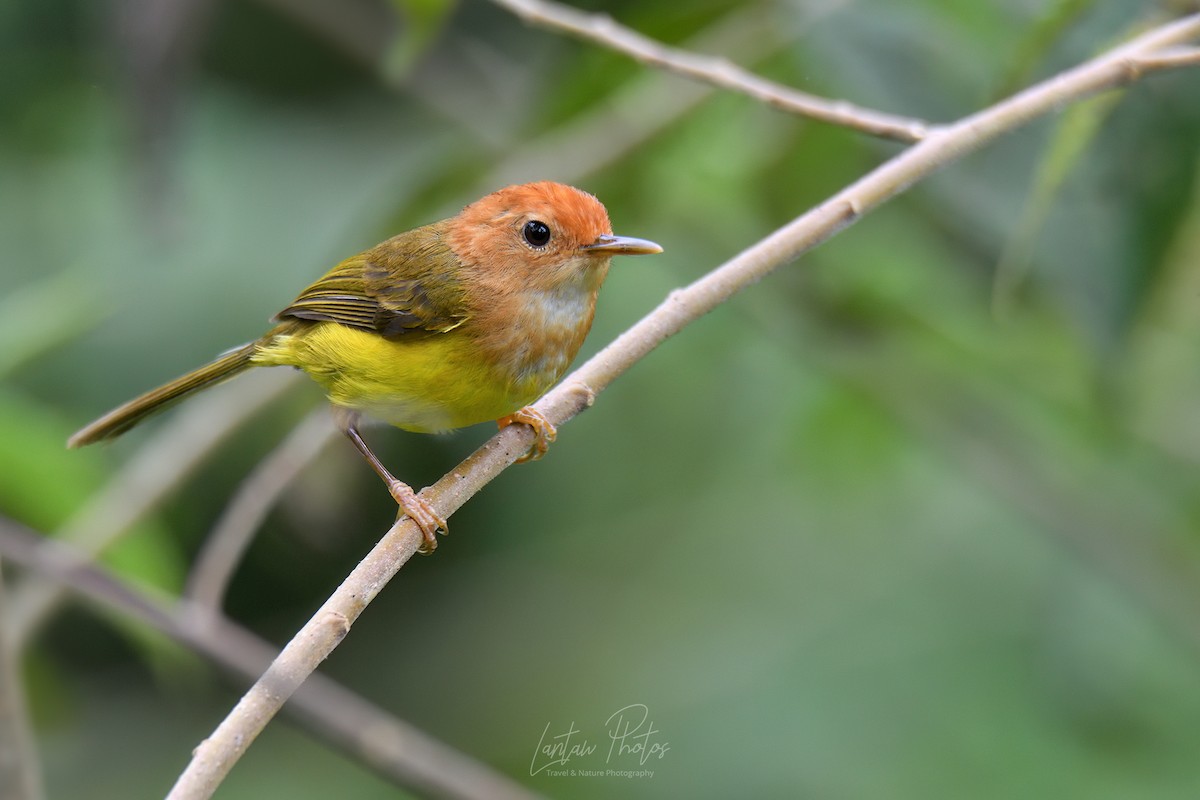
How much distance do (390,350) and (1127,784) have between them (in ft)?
10.0

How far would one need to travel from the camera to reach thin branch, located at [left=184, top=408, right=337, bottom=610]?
294cm

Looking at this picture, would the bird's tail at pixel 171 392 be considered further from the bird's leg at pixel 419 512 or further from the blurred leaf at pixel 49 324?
the bird's leg at pixel 419 512

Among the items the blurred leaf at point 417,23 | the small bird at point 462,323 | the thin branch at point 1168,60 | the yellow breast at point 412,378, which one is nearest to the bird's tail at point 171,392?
the small bird at point 462,323

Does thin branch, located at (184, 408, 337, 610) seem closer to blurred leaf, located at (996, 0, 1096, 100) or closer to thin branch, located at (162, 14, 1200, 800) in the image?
thin branch, located at (162, 14, 1200, 800)

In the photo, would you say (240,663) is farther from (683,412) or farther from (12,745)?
(683,412)

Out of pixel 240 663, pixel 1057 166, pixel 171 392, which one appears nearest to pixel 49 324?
pixel 171 392

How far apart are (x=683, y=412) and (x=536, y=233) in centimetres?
195

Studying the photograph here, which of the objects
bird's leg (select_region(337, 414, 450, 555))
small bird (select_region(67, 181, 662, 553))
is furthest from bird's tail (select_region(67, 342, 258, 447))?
bird's leg (select_region(337, 414, 450, 555))

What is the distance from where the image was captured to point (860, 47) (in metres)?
3.35

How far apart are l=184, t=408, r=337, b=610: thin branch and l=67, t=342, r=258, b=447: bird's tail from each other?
13.6 inches

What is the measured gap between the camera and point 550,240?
324cm

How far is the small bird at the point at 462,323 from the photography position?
10.1ft

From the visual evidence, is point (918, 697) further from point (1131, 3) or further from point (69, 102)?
point (69, 102)

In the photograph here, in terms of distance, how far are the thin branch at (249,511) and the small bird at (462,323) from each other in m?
0.13
